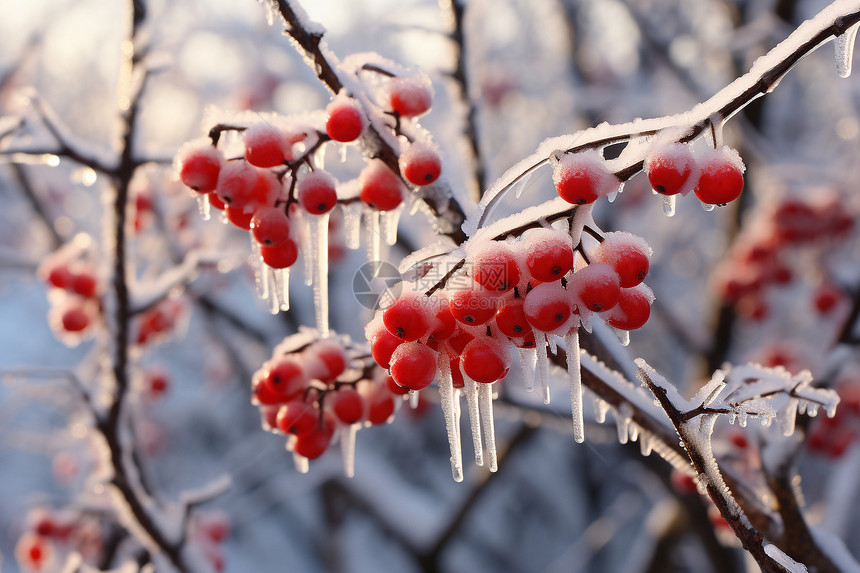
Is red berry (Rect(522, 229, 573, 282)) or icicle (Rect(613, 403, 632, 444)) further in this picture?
icicle (Rect(613, 403, 632, 444))

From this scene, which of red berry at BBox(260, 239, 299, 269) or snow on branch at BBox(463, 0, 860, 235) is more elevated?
snow on branch at BBox(463, 0, 860, 235)

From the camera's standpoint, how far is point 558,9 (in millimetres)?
4910

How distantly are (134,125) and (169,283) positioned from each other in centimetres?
49

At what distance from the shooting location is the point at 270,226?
1.04 meters

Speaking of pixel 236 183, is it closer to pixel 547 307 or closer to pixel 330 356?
pixel 330 356

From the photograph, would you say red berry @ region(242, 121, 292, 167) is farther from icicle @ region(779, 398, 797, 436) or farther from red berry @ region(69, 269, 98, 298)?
red berry @ region(69, 269, 98, 298)

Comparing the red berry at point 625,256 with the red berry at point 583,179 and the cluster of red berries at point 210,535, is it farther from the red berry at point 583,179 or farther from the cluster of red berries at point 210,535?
the cluster of red berries at point 210,535

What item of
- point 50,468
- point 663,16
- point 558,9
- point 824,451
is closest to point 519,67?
point 663,16

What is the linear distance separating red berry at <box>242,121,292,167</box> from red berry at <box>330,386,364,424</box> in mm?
514

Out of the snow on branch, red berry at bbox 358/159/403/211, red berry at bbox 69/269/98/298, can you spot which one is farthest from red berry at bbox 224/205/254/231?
red berry at bbox 69/269/98/298

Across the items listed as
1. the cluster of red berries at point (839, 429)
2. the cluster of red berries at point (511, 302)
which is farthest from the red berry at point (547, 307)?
the cluster of red berries at point (839, 429)

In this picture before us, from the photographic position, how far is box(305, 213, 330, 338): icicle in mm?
1121

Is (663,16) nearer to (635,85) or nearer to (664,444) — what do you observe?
(635,85)

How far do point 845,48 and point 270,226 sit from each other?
971 mm
